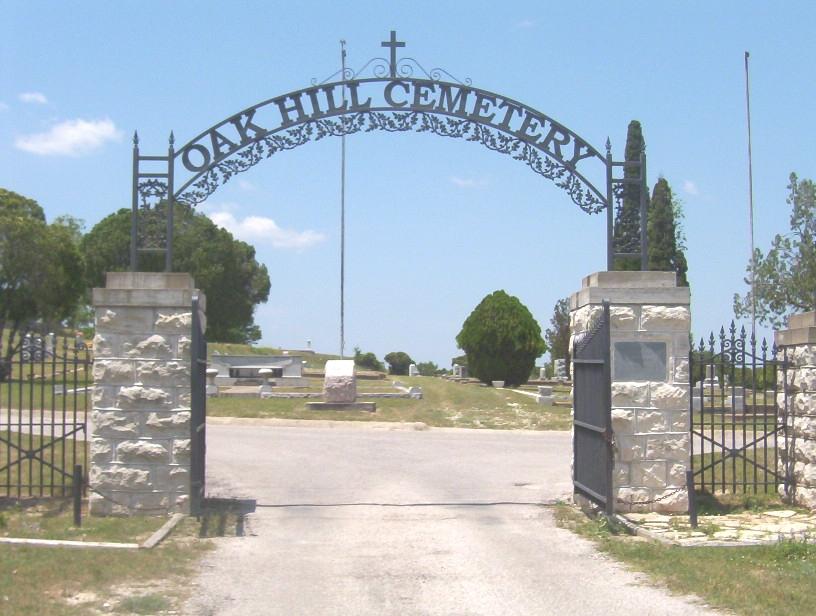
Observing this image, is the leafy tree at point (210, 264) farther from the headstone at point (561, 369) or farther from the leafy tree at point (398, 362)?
the headstone at point (561, 369)

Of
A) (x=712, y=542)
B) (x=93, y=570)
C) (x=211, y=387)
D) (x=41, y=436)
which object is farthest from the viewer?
(x=211, y=387)

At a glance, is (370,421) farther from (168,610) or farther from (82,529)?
(168,610)

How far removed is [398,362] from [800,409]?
58.7 meters

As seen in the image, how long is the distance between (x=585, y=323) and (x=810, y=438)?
9.65 feet

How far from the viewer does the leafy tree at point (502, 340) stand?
41969 millimetres

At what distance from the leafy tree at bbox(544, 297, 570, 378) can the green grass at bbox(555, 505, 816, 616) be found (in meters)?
50.0

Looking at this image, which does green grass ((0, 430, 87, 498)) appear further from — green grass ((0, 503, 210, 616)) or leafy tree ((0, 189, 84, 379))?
leafy tree ((0, 189, 84, 379))

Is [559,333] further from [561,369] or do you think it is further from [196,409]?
[196,409]

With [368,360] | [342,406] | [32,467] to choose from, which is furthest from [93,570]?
[368,360]

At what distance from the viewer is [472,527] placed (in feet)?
35.4

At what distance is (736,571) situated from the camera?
8.35 m

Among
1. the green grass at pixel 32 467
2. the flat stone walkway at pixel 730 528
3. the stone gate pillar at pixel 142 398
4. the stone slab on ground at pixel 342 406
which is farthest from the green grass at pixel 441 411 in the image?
the stone gate pillar at pixel 142 398

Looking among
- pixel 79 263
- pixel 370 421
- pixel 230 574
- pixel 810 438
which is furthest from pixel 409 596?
pixel 79 263

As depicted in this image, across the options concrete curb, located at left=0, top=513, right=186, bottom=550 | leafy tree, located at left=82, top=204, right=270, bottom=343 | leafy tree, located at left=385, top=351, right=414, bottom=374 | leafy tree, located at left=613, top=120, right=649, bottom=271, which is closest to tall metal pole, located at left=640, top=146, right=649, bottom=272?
leafy tree, located at left=613, top=120, right=649, bottom=271
